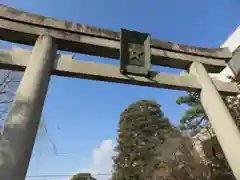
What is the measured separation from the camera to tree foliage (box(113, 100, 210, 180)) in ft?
34.7

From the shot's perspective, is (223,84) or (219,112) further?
(223,84)

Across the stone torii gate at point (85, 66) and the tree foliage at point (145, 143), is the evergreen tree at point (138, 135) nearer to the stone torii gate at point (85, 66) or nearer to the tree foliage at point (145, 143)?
the tree foliage at point (145, 143)

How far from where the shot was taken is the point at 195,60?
4.02 metres

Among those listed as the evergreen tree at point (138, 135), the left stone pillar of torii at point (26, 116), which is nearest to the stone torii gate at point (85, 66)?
the left stone pillar of torii at point (26, 116)

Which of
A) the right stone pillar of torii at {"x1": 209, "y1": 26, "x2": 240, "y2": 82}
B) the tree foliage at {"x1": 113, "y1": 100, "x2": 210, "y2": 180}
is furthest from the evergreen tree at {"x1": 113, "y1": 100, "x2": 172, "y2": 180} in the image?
the right stone pillar of torii at {"x1": 209, "y1": 26, "x2": 240, "y2": 82}

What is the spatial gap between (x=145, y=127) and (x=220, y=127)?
17.8m

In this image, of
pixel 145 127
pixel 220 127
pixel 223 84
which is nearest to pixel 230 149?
pixel 220 127

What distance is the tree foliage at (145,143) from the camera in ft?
34.7

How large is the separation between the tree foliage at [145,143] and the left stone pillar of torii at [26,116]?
860cm

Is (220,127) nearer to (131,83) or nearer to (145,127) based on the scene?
(131,83)

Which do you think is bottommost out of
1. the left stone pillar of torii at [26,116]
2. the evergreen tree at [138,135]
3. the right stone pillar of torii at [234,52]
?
the left stone pillar of torii at [26,116]

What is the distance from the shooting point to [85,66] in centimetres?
322

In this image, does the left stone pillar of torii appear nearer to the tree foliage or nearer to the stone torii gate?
the stone torii gate

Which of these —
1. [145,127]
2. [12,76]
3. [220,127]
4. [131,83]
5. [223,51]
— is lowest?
[220,127]
